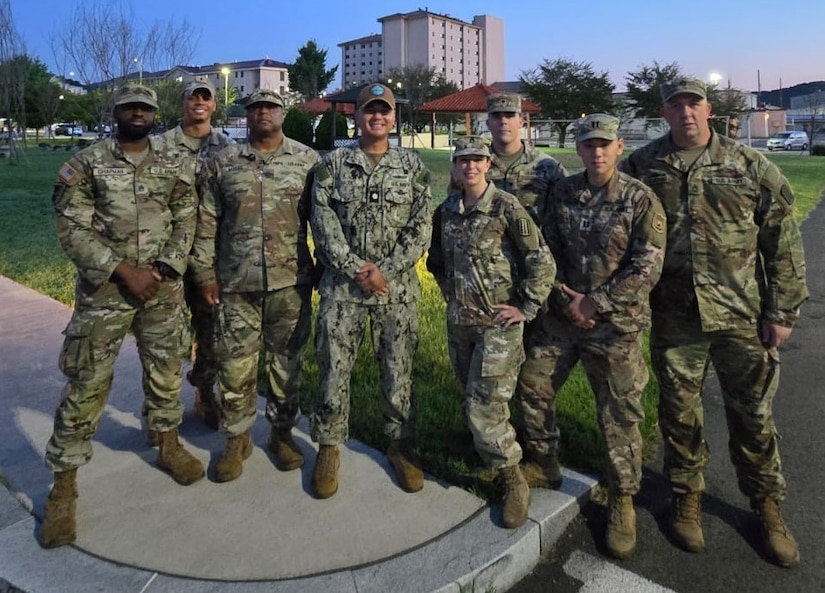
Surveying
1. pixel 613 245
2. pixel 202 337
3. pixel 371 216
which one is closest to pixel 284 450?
pixel 202 337

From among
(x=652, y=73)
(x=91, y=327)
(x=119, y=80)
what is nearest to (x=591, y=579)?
(x=91, y=327)

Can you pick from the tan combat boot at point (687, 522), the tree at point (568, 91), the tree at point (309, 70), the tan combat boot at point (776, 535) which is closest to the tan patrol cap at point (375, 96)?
the tan combat boot at point (687, 522)

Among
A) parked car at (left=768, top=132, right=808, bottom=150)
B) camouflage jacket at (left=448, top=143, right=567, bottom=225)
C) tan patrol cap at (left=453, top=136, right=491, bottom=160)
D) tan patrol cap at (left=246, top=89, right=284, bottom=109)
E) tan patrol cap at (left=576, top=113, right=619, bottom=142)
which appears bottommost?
camouflage jacket at (left=448, top=143, right=567, bottom=225)

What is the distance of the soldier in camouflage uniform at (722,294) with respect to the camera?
2.85 m

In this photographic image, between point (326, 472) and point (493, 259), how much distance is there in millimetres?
1227

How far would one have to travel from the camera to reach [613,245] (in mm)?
2879

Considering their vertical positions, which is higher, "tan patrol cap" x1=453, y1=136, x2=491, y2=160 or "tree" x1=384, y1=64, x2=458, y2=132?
"tree" x1=384, y1=64, x2=458, y2=132

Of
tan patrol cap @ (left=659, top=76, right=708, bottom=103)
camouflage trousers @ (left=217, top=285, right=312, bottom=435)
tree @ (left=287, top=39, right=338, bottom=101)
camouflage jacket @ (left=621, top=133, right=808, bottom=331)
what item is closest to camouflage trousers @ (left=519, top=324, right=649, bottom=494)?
camouflage jacket @ (left=621, top=133, right=808, bottom=331)

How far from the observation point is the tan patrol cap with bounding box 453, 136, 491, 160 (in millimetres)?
2904

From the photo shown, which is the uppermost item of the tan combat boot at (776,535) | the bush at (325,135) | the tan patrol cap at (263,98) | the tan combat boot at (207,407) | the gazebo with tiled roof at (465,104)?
the gazebo with tiled roof at (465,104)

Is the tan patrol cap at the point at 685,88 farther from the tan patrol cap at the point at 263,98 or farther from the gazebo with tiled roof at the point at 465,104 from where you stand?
the gazebo with tiled roof at the point at 465,104

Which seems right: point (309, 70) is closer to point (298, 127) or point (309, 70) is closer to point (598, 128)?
point (298, 127)

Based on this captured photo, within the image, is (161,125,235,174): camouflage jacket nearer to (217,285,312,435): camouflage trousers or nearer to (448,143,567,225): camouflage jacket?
(217,285,312,435): camouflage trousers

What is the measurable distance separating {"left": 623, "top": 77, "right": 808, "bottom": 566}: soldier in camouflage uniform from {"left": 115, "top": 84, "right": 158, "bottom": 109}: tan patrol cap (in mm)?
2120
